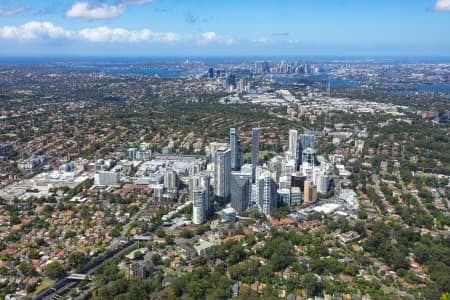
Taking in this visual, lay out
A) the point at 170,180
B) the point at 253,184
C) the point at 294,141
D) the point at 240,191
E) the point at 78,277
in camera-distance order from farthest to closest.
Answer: the point at 294,141
the point at 170,180
the point at 253,184
the point at 240,191
the point at 78,277

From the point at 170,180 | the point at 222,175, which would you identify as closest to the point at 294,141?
the point at 222,175

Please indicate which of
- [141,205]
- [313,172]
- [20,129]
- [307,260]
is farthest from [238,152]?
[20,129]

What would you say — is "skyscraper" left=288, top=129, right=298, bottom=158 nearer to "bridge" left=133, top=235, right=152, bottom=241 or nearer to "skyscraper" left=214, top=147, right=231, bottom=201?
"skyscraper" left=214, top=147, right=231, bottom=201

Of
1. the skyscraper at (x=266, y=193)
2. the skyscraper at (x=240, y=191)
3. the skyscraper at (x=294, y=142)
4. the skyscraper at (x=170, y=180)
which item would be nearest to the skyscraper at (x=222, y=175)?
the skyscraper at (x=240, y=191)

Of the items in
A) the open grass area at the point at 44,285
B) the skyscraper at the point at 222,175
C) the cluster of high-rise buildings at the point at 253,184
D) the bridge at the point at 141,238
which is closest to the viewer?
the open grass area at the point at 44,285

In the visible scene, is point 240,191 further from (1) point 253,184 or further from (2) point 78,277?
(2) point 78,277

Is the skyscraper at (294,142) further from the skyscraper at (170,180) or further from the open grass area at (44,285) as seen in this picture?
the open grass area at (44,285)

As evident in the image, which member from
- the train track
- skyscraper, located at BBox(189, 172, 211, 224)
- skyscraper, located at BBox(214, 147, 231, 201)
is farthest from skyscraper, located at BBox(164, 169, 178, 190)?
the train track
